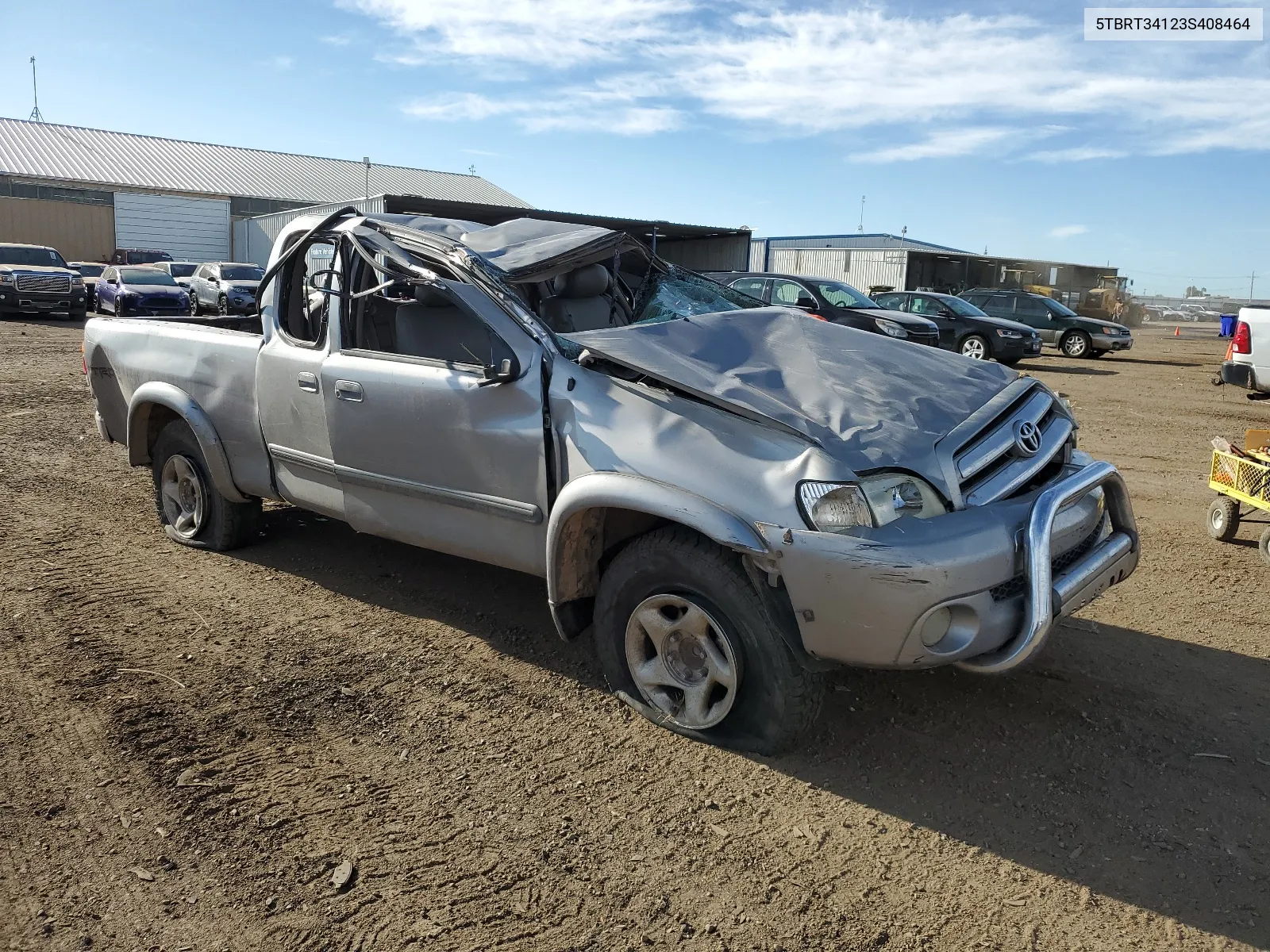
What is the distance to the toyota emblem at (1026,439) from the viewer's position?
3607 millimetres

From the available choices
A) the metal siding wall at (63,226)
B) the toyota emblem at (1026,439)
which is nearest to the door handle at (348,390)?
the toyota emblem at (1026,439)

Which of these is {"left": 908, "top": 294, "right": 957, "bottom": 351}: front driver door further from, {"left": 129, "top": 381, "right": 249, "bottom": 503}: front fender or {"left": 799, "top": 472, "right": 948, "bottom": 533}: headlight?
{"left": 799, "top": 472, "right": 948, "bottom": 533}: headlight

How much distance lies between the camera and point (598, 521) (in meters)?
3.74

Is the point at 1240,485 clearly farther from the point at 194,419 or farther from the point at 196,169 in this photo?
the point at 196,169

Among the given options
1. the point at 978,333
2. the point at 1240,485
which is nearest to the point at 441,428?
the point at 1240,485

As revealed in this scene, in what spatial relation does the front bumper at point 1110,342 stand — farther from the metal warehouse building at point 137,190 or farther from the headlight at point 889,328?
the metal warehouse building at point 137,190

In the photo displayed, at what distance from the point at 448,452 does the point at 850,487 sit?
1.80 meters

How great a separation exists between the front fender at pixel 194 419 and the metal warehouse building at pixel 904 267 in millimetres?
28473

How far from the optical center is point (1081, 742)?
11.9ft

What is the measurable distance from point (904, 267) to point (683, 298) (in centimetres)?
→ 3440

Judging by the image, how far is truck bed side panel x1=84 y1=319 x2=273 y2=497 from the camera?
16.8 feet

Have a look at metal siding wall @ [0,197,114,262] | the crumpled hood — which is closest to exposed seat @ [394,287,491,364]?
the crumpled hood

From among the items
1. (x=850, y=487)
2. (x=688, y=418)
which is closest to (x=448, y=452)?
(x=688, y=418)

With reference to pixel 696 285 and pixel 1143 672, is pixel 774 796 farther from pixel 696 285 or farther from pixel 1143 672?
pixel 696 285
